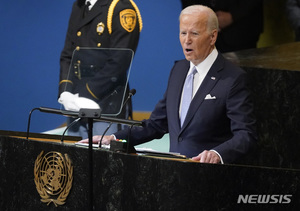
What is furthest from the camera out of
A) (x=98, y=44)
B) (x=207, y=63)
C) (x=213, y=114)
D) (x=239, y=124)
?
(x=98, y=44)

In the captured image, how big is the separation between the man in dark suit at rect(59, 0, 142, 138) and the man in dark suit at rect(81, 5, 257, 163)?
0.72 meters

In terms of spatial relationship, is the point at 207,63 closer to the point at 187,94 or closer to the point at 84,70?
the point at 187,94

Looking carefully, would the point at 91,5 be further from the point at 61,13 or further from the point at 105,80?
the point at 61,13

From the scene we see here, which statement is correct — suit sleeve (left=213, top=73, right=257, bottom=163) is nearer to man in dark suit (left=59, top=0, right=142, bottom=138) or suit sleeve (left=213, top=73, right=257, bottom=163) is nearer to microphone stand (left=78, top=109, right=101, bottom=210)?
microphone stand (left=78, top=109, right=101, bottom=210)

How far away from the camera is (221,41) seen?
4426mm

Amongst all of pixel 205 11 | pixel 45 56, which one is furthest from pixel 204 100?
pixel 45 56

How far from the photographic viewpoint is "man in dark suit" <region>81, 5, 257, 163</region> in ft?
9.71

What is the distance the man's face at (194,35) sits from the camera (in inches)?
119

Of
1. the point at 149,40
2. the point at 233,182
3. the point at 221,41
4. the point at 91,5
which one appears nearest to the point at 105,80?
the point at 91,5

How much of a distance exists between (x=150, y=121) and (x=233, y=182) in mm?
1000

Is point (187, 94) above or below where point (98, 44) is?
below

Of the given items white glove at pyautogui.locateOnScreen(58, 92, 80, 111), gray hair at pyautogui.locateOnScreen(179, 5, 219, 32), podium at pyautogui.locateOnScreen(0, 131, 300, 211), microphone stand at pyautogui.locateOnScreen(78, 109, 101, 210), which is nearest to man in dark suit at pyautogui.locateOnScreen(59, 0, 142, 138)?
white glove at pyautogui.locateOnScreen(58, 92, 80, 111)

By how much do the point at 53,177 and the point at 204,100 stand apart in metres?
0.82

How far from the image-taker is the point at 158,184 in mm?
2379
